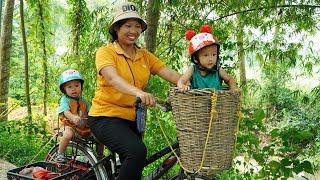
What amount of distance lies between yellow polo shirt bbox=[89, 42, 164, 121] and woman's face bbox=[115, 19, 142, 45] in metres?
0.08

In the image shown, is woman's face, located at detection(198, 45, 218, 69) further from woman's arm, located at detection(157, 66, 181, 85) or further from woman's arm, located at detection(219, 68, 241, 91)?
woman's arm, located at detection(157, 66, 181, 85)

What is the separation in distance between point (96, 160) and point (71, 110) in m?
0.57

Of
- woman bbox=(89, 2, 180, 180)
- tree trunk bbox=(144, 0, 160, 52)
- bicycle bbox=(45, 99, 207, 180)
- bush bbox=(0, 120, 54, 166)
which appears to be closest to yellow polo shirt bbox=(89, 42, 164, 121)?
woman bbox=(89, 2, 180, 180)

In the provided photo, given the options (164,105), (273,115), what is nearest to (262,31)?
(164,105)

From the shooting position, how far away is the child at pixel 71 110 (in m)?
4.39

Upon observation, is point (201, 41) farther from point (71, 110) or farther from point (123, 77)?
point (71, 110)

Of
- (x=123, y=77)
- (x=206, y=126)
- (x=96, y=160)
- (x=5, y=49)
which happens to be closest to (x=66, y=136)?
(x=96, y=160)

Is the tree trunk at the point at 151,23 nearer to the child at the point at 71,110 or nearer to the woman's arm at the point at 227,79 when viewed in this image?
the child at the point at 71,110

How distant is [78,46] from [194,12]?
112 inches

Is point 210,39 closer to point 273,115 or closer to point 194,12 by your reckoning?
point 194,12

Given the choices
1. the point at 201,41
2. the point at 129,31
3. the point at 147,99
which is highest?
the point at 129,31

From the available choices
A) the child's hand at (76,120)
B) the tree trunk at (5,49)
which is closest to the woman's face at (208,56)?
the child's hand at (76,120)

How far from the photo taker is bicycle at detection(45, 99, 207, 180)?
380cm

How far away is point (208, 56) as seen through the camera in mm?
3320
